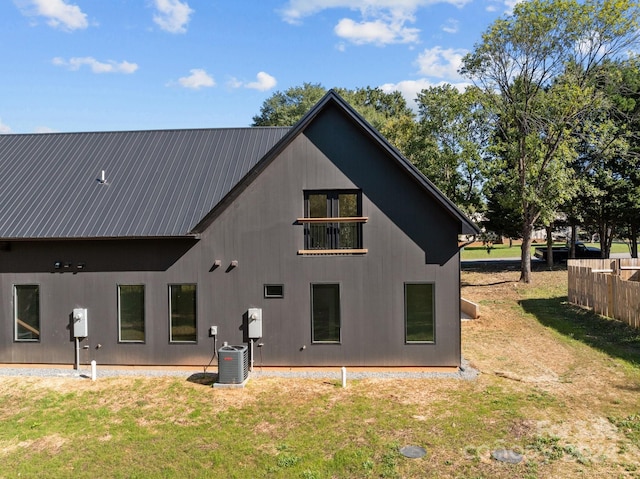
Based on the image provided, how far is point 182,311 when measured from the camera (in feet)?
39.6

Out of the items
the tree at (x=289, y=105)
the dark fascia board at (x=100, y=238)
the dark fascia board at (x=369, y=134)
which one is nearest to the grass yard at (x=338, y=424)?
the dark fascia board at (x=100, y=238)

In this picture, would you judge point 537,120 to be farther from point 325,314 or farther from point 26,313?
point 26,313

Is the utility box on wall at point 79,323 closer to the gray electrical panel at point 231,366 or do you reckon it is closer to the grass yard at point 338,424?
the grass yard at point 338,424

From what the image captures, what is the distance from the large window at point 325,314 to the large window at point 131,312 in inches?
180

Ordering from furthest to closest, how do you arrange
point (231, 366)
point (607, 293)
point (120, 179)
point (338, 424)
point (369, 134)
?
point (607, 293), point (120, 179), point (369, 134), point (231, 366), point (338, 424)

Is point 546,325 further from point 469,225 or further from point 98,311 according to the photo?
point 98,311

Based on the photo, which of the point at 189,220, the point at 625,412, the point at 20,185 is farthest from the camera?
the point at 20,185

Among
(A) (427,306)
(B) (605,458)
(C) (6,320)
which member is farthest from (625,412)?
(C) (6,320)

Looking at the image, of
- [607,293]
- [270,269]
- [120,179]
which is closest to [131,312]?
[270,269]

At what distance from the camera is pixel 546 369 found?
11570 mm

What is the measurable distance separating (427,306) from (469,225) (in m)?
2.29

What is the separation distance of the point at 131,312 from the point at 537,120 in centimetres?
2286

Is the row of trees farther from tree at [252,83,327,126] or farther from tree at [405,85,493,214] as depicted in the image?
tree at [252,83,327,126]

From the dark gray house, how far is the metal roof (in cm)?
9
